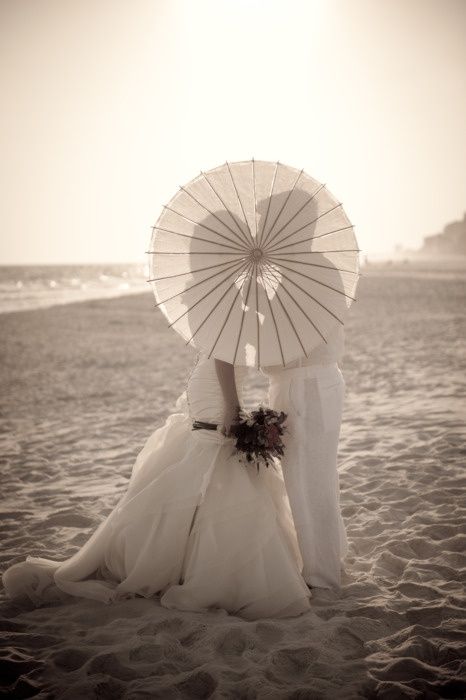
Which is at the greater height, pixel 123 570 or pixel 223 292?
pixel 223 292

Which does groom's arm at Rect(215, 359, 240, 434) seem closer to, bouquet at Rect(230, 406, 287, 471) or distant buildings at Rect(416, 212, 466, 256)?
bouquet at Rect(230, 406, 287, 471)

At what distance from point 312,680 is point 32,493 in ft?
11.6

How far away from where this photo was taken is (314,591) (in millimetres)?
3514

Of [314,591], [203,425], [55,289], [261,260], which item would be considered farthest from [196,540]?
[55,289]

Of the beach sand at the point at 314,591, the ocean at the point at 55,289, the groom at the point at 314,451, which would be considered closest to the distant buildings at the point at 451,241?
the ocean at the point at 55,289

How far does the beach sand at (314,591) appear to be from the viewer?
2.76 meters

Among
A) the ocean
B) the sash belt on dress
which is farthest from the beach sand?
the ocean

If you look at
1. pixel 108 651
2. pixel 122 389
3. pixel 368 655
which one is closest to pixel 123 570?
pixel 108 651

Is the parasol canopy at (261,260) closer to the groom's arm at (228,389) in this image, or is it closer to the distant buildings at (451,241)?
→ the groom's arm at (228,389)

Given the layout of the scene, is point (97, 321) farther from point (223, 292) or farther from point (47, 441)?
point (223, 292)

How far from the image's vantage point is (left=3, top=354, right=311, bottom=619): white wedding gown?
3.26 m

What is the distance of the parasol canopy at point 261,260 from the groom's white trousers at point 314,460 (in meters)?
0.42

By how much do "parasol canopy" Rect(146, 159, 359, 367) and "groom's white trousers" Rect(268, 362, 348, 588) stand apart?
0.42 metres

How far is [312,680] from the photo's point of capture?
2707 mm
